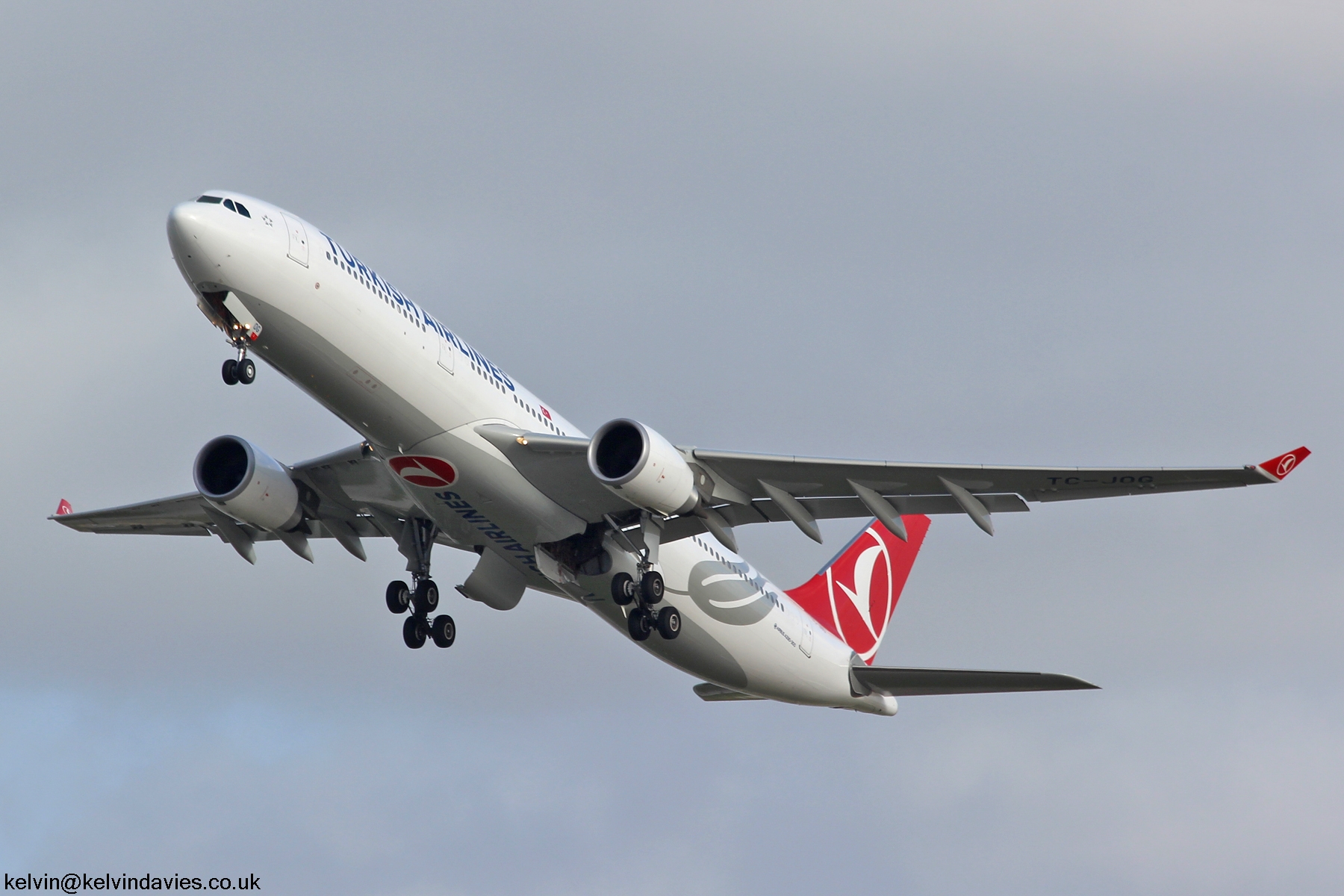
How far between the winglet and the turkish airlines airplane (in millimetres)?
37

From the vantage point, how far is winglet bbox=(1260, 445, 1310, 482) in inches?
866

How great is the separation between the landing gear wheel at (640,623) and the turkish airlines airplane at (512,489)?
35 millimetres

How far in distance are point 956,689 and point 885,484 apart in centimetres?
747

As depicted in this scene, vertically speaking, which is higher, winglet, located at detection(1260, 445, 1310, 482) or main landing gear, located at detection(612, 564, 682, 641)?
winglet, located at detection(1260, 445, 1310, 482)

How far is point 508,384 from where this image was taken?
28.3 m

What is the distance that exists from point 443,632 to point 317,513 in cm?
342

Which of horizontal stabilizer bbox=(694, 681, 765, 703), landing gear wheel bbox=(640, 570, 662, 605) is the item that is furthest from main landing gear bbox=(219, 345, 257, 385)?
horizontal stabilizer bbox=(694, 681, 765, 703)

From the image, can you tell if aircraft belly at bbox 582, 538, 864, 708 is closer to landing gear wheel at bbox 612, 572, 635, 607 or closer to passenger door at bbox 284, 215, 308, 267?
landing gear wheel at bbox 612, 572, 635, 607

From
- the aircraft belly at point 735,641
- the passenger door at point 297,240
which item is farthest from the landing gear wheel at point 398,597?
the passenger door at point 297,240

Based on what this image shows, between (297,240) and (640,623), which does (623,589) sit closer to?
(640,623)

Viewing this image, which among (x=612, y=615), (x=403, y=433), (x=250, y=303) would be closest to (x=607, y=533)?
(x=612, y=615)

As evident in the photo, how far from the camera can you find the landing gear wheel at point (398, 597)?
3166 centimetres

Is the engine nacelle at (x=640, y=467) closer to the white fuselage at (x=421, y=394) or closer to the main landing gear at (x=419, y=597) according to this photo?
the white fuselage at (x=421, y=394)

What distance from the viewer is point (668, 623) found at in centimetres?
2964
